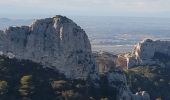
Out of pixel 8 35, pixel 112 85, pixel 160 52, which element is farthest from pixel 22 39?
pixel 160 52

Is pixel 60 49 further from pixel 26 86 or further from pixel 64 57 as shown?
pixel 26 86

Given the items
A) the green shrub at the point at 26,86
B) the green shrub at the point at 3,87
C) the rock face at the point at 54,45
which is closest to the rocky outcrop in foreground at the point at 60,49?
the rock face at the point at 54,45

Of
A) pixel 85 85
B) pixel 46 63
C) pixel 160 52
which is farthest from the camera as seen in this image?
pixel 160 52

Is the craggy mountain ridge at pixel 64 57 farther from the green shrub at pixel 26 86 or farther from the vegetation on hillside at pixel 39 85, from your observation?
the green shrub at pixel 26 86

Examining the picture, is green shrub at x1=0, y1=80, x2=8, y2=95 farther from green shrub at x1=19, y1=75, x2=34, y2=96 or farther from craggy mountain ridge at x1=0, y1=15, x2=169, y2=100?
craggy mountain ridge at x1=0, y1=15, x2=169, y2=100

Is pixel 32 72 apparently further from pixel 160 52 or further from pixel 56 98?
pixel 160 52

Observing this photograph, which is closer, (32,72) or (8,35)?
(32,72)

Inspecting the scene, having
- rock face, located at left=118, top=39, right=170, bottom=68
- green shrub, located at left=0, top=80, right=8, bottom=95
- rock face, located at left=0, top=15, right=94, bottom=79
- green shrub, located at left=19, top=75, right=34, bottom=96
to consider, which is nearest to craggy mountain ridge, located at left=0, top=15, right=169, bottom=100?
rock face, located at left=0, top=15, right=94, bottom=79

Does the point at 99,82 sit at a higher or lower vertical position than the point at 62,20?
lower
